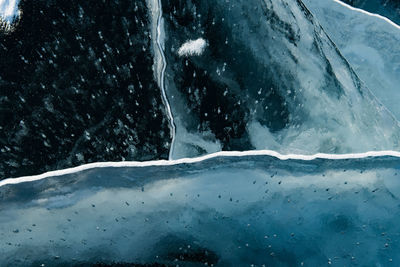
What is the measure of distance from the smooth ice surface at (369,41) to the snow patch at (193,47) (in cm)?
72

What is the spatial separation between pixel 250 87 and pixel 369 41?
81cm

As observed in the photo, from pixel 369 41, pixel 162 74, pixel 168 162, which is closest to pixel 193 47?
pixel 162 74

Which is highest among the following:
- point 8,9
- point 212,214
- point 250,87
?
point 8,9

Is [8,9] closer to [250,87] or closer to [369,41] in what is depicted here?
[250,87]

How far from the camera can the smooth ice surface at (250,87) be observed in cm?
94

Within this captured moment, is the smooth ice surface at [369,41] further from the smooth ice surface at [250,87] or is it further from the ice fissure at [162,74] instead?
the ice fissure at [162,74]

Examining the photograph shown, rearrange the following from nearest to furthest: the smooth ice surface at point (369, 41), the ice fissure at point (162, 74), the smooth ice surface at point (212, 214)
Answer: the smooth ice surface at point (212, 214), the ice fissure at point (162, 74), the smooth ice surface at point (369, 41)

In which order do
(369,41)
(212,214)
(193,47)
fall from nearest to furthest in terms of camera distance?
1. (212,214)
2. (193,47)
3. (369,41)

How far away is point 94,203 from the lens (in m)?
0.77

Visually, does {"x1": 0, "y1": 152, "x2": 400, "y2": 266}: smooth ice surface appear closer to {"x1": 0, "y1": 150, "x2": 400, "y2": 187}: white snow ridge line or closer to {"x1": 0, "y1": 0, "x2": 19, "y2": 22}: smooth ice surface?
{"x1": 0, "y1": 150, "x2": 400, "y2": 187}: white snow ridge line

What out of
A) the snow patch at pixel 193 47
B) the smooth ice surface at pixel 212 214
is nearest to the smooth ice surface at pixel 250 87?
the snow patch at pixel 193 47

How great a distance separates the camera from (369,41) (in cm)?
157

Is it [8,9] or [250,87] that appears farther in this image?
[250,87]

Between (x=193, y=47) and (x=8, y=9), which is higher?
(x=8, y=9)
